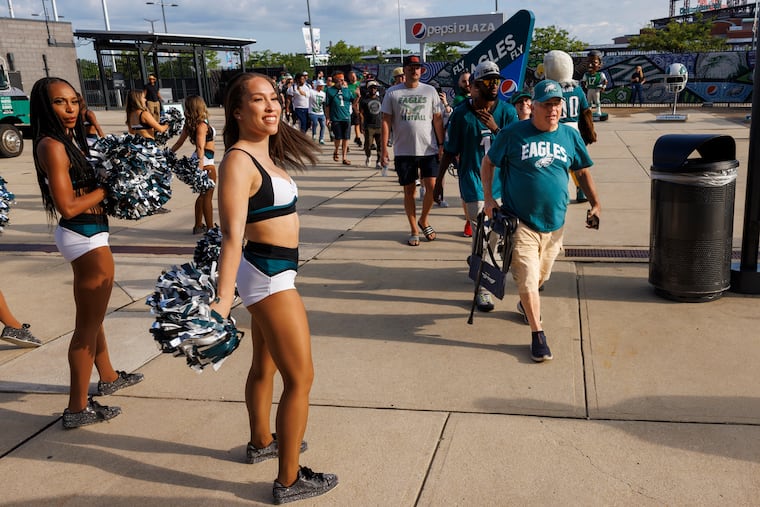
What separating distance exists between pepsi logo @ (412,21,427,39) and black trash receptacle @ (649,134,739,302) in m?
14.9

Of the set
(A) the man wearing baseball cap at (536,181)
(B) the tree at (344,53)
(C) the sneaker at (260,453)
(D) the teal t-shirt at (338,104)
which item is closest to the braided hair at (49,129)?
(C) the sneaker at (260,453)

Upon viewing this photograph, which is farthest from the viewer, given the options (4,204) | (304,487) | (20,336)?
(20,336)

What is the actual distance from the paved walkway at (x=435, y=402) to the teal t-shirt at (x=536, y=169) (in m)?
0.86

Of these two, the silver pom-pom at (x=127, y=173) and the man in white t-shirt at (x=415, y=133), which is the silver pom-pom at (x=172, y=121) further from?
the silver pom-pom at (x=127, y=173)

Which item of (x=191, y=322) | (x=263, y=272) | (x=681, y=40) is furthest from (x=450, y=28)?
(x=681, y=40)

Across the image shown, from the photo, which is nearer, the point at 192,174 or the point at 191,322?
the point at 191,322

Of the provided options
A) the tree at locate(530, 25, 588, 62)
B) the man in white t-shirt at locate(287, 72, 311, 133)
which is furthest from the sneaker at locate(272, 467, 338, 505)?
the tree at locate(530, 25, 588, 62)

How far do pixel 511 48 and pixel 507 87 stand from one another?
0.36m

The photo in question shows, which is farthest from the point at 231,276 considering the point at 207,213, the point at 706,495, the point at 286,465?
the point at 207,213

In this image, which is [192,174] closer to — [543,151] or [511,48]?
[511,48]

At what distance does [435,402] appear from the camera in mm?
3648

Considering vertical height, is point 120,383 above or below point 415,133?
below

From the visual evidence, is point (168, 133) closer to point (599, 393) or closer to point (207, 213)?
point (207, 213)

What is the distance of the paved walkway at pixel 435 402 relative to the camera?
115 inches
